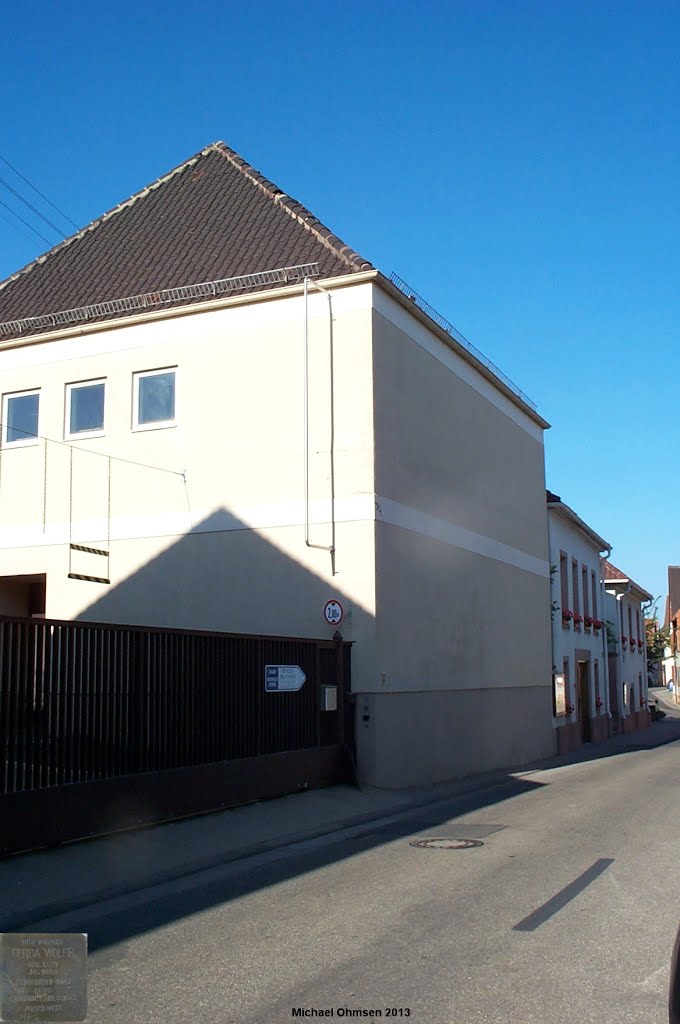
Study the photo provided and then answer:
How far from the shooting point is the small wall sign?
56.0ft

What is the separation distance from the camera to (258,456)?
18422 millimetres

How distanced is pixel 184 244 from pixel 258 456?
550 cm

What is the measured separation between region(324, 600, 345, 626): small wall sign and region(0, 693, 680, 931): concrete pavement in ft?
8.55

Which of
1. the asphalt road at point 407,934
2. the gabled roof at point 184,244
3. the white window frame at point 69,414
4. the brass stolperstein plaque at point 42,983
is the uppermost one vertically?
the gabled roof at point 184,244

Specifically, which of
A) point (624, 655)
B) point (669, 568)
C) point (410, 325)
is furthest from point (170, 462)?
point (669, 568)

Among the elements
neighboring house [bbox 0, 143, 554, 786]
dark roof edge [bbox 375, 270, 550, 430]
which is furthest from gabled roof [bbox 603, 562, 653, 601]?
neighboring house [bbox 0, 143, 554, 786]

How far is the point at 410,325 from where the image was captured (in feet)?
64.0

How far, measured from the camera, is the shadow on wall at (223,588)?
57.3 ft

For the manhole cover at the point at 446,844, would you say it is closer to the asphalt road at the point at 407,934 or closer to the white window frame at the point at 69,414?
the asphalt road at the point at 407,934

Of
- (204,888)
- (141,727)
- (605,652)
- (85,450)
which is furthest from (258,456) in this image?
(605,652)

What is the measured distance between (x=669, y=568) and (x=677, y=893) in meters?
115

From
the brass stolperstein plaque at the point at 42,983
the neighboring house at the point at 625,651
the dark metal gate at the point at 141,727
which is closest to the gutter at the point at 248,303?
the dark metal gate at the point at 141,727

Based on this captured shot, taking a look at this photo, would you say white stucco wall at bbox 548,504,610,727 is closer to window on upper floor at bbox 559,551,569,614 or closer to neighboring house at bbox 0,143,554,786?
window on upper floor at bbox 559,551,569,614

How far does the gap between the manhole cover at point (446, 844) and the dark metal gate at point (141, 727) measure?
281cm
